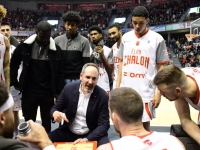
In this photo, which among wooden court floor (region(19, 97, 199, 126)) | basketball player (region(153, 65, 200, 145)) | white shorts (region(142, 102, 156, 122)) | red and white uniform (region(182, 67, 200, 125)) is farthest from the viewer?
wooden court floor (region(19, 97, 199, 126))

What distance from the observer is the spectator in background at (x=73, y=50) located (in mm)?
3199

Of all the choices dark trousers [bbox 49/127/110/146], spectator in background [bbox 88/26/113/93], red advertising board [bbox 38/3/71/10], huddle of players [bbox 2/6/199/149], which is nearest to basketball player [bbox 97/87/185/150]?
dark trousers [bbox 49/127/110/146]

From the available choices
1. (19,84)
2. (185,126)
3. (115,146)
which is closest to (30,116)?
(19,84)

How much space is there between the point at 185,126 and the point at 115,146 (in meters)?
1.05

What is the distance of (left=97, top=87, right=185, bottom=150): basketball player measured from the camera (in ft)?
4.29

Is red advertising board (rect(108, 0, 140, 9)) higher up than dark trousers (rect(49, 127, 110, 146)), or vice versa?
red advertising board (rect(108, 0, 140, 9))

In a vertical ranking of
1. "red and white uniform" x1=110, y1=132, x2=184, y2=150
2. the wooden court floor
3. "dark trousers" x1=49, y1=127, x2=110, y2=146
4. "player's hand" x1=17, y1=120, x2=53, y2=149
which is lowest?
the wooden court floor

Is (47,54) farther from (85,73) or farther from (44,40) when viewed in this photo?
(85,73)

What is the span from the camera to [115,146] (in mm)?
1320

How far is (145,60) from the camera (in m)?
2.89

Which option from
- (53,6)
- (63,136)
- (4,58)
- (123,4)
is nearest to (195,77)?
(63,136)

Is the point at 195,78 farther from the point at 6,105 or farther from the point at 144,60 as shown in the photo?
the point at 6,105

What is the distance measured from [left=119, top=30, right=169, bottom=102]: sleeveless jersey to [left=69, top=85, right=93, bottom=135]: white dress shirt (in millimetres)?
602

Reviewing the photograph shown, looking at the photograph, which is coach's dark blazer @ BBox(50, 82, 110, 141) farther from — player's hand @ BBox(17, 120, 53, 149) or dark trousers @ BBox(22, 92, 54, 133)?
player's hand @ BBox(17, 120, 53, 149)
